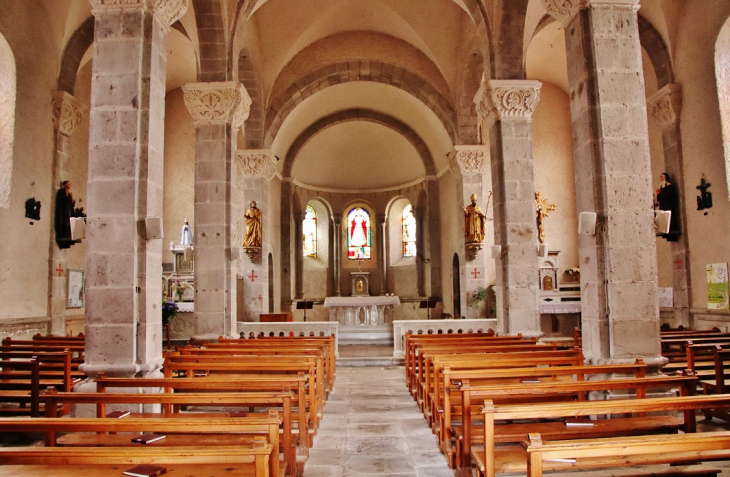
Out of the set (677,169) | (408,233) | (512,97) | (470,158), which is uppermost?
(470,158)

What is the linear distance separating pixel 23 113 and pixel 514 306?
10.3 metres

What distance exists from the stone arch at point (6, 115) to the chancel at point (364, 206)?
43mm

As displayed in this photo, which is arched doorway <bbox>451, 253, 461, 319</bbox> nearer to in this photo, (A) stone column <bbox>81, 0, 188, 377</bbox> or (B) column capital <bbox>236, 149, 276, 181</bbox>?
(B) column capital <bbox>236, 149, 276, 181</bbox>

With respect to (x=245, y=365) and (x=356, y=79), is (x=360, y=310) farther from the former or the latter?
(x=245, y=365)

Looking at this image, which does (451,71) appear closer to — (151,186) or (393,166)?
(393,166)

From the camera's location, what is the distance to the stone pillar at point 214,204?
10164 mm

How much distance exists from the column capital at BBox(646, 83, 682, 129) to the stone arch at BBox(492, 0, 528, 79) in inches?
152

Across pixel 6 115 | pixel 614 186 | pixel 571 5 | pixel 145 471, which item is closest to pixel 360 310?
pixel 6 115

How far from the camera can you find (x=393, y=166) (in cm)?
2338

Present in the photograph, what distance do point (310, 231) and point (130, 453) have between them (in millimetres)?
22155

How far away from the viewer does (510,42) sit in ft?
34.7

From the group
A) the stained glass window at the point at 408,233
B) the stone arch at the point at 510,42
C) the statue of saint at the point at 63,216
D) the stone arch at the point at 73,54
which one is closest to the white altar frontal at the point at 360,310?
the stained glass window at the point at 408,233

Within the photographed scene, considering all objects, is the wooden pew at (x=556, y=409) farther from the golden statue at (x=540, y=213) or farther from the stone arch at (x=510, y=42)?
the golden statue at (x=540, y=213)

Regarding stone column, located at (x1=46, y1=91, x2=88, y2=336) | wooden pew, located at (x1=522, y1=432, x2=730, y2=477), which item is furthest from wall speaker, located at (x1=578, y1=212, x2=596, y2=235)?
stone column, located at (x1=46, y1=91, x2=88, y2=336)
